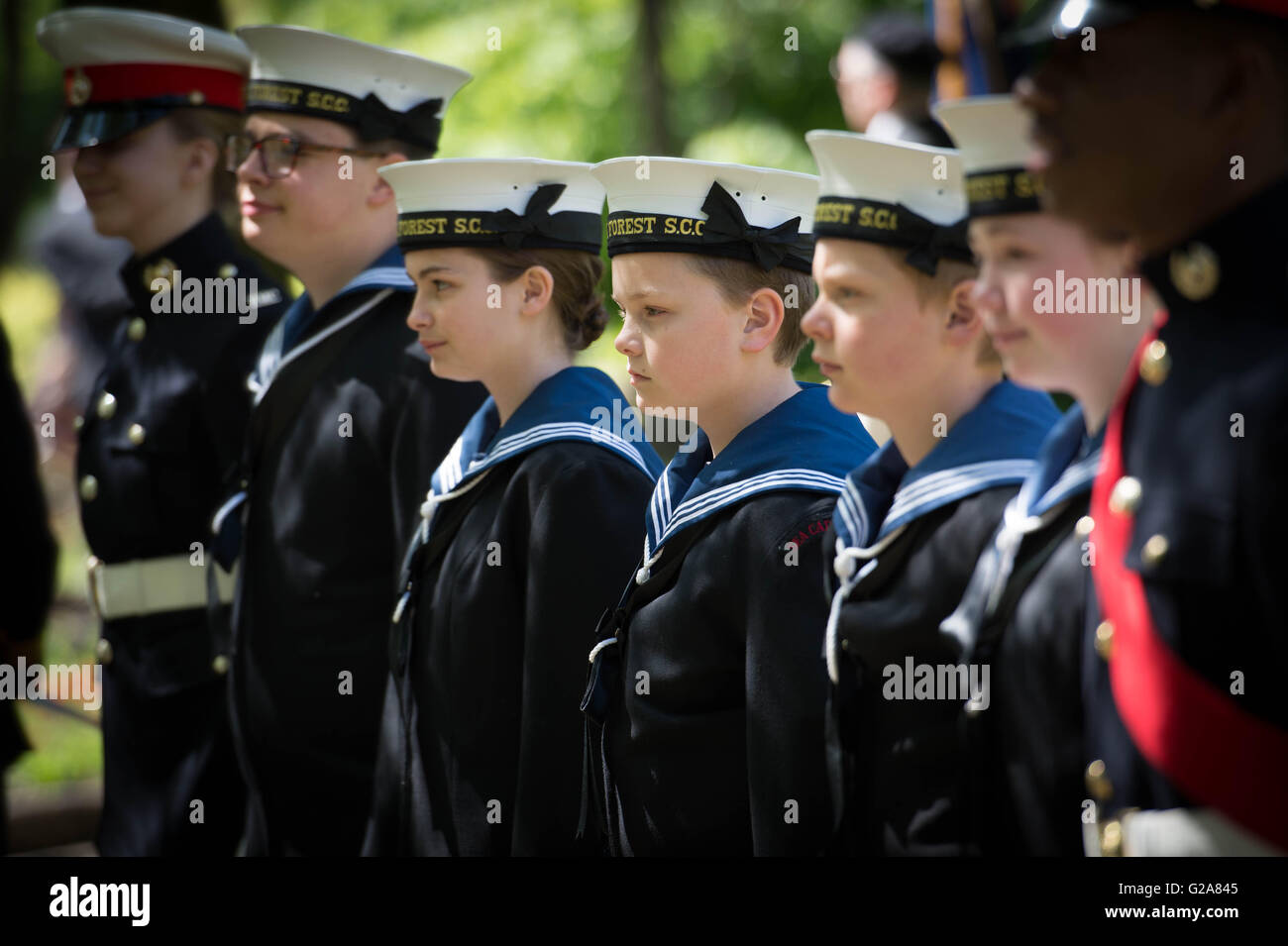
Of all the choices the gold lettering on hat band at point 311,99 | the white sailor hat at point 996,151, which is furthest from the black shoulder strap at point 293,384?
the white sailor hat at point 996,151

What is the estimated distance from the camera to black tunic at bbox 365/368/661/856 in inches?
122

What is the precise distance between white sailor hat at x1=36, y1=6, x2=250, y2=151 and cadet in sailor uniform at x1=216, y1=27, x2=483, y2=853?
55cm

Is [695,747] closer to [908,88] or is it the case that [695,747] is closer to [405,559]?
[405,559]

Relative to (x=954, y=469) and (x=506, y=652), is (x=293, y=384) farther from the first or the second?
(x=954, y=469)

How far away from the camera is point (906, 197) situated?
250 centimetres

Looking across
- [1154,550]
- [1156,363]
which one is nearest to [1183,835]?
[1154,550]

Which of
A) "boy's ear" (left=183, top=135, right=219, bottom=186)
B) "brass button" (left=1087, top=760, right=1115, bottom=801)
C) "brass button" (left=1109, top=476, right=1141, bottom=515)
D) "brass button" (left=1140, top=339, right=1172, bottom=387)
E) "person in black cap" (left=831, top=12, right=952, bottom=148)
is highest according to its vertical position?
"person in black cap" (left=831, top=12, right=952, bottom=148)

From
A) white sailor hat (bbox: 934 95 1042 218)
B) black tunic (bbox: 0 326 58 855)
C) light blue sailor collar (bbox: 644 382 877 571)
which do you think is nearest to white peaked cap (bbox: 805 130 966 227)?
white sailor hat (bbox: 934 95 1042 218)

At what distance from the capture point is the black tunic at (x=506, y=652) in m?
3.10

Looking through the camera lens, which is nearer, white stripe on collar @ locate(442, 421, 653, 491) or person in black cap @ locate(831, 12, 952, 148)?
white stripe on collar @ locate(442, 421, 653, 491)

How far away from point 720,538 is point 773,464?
0.17 metres

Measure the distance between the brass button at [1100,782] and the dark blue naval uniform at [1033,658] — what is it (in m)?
0.08

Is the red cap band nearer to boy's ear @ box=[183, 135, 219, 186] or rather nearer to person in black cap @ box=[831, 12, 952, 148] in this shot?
boy's ear @ box=[183, 135, 219, 186]
